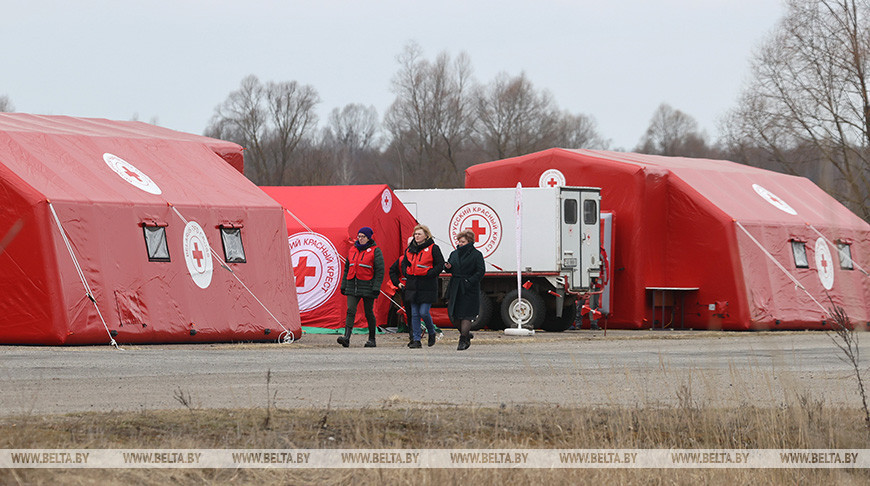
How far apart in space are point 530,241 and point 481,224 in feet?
3.90

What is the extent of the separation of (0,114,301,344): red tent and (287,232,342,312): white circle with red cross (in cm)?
240

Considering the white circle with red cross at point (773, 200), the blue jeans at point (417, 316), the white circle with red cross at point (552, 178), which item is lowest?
the blue jeans at point (417, 316)

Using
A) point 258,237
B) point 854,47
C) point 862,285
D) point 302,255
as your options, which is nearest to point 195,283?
point 258,237

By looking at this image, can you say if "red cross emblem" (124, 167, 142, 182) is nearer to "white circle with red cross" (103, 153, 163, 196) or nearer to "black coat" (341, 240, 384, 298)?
"white circle with red cross" (103, 153, 163, 196)

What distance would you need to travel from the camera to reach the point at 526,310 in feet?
84.5

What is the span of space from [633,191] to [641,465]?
20.0 metres

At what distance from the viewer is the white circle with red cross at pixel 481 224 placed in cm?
2622

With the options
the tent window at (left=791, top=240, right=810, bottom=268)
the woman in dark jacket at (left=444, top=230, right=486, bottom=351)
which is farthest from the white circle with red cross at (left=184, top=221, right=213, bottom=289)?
the tent window at (left=791, top=240, right=810, bottom=268)

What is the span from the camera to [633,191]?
90.6 feet

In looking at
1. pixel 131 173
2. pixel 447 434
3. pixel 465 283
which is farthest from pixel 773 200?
pixel 447 434

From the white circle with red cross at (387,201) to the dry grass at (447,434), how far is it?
15119mm

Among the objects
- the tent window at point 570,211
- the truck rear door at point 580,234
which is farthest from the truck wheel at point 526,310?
the tent window at point 570,211

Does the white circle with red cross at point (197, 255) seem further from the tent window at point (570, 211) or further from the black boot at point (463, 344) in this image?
the tent window at point (570, 211)

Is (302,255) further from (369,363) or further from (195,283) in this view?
(369,363)
